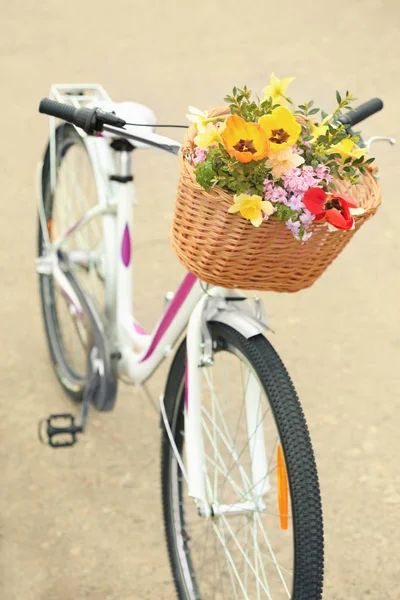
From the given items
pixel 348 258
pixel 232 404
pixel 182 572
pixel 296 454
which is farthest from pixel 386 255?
pixel 296 454

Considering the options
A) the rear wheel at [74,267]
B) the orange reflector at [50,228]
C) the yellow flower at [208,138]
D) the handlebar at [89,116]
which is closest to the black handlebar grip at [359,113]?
the handlebar at [89,116]

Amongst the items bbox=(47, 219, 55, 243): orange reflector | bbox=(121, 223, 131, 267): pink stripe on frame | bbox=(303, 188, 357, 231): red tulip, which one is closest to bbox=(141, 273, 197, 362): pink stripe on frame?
bbox=(121, 223, 131, 267): pink stripe on frame

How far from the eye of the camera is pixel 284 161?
174cm

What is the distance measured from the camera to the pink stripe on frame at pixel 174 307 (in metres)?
2.37

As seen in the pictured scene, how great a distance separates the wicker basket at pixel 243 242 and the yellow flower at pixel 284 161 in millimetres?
87

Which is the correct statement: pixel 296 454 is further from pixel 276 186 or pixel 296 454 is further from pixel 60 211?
pixel 60 211

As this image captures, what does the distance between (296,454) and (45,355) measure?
6.41 feet

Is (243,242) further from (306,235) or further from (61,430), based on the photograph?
(61,430)

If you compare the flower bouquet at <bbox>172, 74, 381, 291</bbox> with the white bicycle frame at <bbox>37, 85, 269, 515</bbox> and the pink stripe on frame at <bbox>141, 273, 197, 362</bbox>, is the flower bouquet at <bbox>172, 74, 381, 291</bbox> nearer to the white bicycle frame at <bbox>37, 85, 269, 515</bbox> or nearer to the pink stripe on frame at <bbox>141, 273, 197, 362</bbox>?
the white bicycle frame at <bbox>37, 85, 269, 515</bbox>

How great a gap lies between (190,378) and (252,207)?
69cm

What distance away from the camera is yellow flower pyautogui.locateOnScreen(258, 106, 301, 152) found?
1710 millimetres

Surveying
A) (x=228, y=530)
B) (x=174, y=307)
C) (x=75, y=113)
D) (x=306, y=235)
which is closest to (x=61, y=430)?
(x=228, y=530)

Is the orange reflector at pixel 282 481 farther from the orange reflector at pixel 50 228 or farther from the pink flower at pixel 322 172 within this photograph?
the orange reflector at pixel 50 228

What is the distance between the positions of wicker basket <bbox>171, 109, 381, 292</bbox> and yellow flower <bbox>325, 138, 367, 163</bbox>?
102 millimetres
